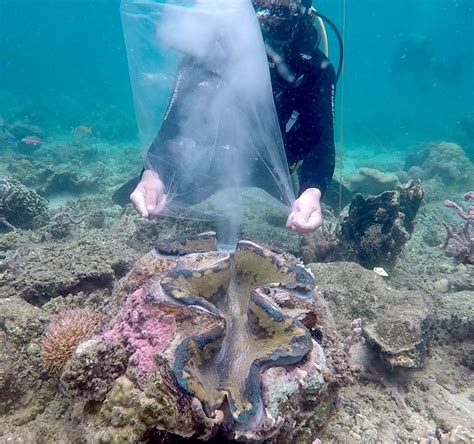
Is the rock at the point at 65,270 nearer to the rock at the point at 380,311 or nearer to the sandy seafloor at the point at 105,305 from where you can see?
the sandy seafloor at the point at 105,305

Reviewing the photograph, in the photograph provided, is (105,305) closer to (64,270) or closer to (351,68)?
(64,270)

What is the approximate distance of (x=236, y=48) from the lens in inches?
99.5

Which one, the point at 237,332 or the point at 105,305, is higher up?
the point at 237,332

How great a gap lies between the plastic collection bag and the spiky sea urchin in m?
1.23

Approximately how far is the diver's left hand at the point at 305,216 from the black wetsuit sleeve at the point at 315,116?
878 millimetres

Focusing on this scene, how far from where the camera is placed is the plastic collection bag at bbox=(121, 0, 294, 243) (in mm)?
2518

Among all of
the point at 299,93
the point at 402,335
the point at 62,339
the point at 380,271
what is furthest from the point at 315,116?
the point at 62,339

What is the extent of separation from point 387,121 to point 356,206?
2881 centimetres

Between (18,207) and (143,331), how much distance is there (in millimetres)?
5649

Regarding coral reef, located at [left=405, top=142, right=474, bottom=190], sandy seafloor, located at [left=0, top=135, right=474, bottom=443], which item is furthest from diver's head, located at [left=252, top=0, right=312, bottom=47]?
coral reef, located at [left=405, top=142, right=474, bottom=190]

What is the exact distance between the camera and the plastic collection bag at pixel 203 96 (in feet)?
8.26

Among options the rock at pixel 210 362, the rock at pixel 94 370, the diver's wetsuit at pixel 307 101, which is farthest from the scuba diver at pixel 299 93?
the rock at pixel 94 370

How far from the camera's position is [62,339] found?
192 centimetres

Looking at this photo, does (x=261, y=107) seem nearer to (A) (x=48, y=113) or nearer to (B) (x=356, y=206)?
(B) (x=356, y=206)
